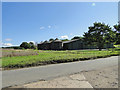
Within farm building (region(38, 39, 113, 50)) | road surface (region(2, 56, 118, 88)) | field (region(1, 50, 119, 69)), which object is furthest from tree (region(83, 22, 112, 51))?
road surface (region(2, 56, 118, 88))

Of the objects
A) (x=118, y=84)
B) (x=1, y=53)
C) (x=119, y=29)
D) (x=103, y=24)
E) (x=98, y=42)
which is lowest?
(x=118, y=84)

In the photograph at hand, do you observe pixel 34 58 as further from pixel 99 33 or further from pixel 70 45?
pixel 70 45

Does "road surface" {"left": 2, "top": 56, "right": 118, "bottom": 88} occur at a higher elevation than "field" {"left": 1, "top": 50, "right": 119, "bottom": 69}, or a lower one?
lower

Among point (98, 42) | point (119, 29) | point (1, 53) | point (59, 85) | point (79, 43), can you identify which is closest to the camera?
point (59, 85)

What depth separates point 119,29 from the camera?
19.3 metres

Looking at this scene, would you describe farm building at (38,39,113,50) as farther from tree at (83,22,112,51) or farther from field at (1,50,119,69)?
field at (1,50,119,69)

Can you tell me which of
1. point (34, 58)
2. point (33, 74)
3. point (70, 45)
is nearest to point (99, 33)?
point (70, 45)

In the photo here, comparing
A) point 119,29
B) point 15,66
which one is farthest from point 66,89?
point 119,29

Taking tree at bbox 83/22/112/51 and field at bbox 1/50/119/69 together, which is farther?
tree at bbox 83/22/112/51

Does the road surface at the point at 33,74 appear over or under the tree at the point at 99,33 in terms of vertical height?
under

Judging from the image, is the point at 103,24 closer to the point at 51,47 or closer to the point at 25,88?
the point at 51,47

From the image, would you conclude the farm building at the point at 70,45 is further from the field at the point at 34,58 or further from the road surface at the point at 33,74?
the road surface at the point at 33,74

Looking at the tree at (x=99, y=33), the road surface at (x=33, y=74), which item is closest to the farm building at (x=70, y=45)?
the tree at (x=99, y=33)

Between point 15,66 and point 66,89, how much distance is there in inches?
181
